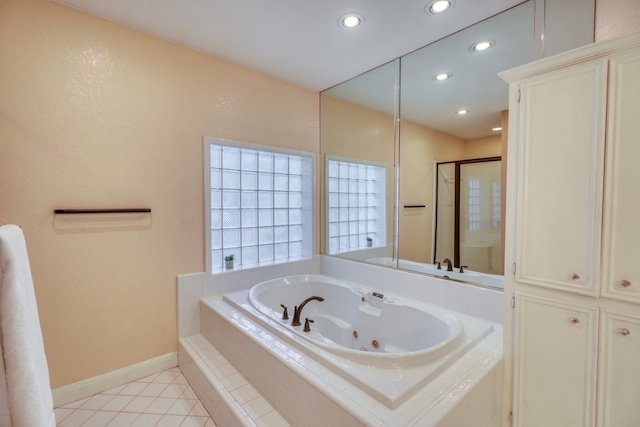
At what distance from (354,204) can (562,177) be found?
2017 mm

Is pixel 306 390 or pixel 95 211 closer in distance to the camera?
pixel 306 390

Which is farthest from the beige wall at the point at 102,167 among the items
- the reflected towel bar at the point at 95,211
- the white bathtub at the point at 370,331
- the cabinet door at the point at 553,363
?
the cabinet door at the point at 553,363

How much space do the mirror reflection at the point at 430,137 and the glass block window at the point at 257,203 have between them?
307mm

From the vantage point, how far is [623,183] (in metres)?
1.15

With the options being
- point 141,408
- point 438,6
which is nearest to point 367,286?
point 141,408

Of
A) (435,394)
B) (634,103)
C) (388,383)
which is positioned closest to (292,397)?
(388,383)

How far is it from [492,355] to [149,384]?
7.51 ft

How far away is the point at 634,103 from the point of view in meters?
1.12

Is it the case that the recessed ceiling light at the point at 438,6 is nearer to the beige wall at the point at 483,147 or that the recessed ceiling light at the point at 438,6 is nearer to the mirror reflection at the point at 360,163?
the mirror reflection at the point at 360,163

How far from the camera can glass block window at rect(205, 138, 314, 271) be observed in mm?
2621

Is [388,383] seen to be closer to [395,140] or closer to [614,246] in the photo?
[614,246]

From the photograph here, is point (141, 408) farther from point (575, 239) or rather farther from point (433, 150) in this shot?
point (433, 150)

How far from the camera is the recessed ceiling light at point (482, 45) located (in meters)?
1.98

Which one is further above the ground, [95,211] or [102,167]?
[102,167]
